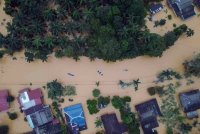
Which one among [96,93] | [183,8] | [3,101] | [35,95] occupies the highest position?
[183,8]

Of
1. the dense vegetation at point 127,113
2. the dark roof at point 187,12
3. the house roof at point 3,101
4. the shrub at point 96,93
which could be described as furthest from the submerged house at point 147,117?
the house roof at point 3,101

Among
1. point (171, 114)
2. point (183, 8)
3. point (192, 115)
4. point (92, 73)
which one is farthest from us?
point (183, 8)

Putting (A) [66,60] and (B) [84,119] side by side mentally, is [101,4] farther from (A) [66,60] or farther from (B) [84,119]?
(B) [84,119]

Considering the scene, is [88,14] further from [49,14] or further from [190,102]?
[190,102]

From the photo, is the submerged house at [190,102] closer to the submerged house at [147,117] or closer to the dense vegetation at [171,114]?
the dense vegetation at [171,114]

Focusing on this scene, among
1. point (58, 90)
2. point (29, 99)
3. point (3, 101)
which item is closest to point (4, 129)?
point (3, 101)

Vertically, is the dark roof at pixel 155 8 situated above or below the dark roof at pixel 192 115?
above
